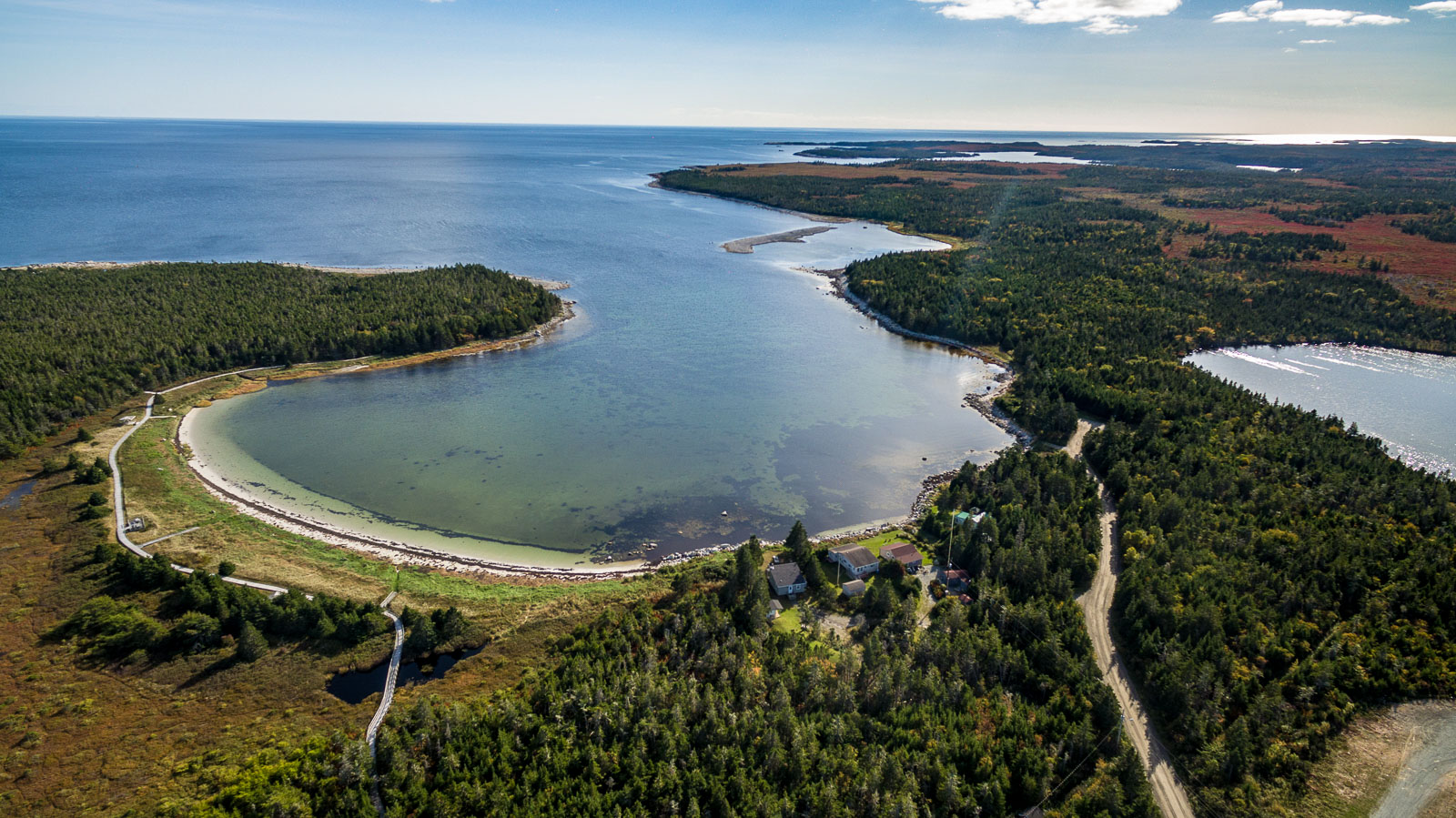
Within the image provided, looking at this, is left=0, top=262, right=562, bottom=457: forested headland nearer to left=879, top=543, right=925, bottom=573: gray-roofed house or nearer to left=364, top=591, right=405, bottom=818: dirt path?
left=364, top=591, right=405, bottom=818: dirt path

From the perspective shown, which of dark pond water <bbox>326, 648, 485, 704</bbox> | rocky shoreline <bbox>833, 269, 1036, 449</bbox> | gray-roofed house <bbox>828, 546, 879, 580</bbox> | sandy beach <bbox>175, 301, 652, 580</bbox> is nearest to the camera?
dark pond water <bbox>326, 648, 485, 704</bbox>

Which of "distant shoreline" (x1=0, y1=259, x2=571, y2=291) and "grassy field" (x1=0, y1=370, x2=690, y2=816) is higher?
"distant shoreline" (x1=0, y1=259, x2=571, y2=291)

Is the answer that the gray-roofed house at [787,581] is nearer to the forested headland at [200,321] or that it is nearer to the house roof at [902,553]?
the house roof at [902,553]

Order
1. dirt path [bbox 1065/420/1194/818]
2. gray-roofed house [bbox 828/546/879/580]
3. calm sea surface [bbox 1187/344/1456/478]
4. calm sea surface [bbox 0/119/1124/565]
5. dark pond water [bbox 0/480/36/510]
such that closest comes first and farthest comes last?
dirt path [bbox 1065/420/1194/818]
gray-roofed house [bbox 828/546/879/580]
dark pond water [bbox 0/480/36/510]
calm sea surface [bbox 0/119/1124/565]
calm sea surface [bbox 1187/344/1456/478]

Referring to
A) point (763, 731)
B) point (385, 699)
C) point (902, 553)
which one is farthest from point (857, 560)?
point (385, 699)

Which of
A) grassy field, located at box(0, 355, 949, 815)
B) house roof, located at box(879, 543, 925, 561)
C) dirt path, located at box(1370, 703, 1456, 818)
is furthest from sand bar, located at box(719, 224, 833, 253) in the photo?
dirt path, located at box(1370, 703, 1456, 818)

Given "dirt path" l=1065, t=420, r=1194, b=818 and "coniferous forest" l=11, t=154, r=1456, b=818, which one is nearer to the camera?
"coniferous forest" l=11, t=154, r=1456, b=818

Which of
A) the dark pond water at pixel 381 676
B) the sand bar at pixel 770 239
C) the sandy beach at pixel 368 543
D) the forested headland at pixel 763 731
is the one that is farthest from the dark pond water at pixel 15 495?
the sand bar at pixel 770 239
